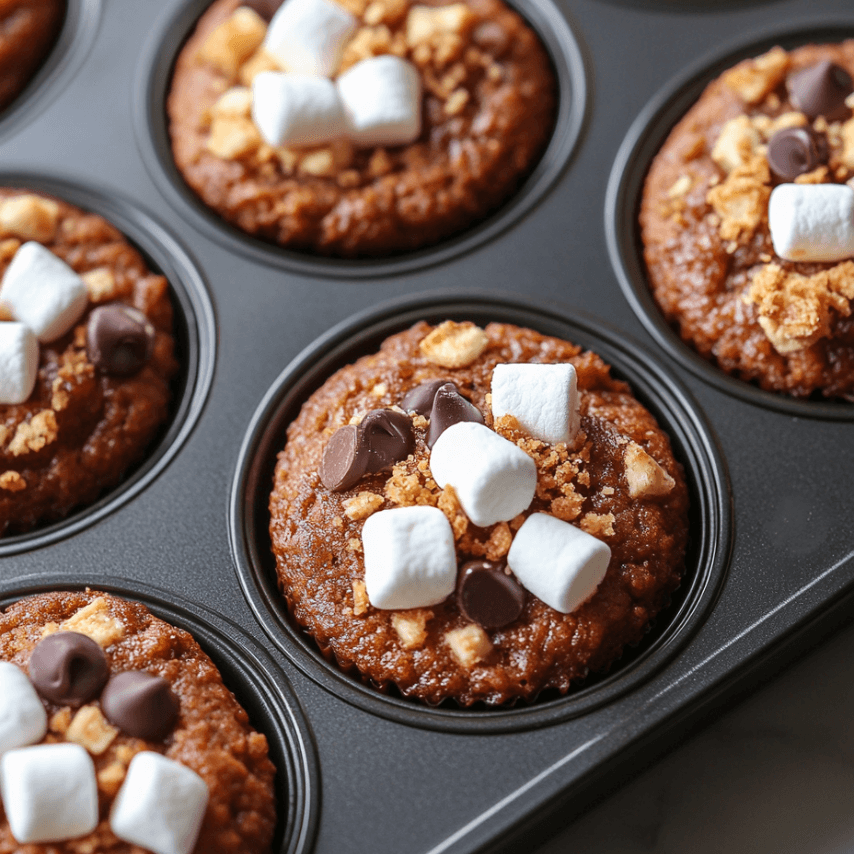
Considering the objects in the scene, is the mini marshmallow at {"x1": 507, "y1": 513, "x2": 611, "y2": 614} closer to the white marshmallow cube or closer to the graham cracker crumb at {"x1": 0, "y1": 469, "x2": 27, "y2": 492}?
the white marshmallow cube

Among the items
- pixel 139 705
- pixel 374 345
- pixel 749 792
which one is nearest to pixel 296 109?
pixel 374 345

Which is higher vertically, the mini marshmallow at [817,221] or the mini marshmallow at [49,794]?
the mini marshmallow at [817,221]

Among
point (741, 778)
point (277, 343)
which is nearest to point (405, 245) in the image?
point (277, 343)

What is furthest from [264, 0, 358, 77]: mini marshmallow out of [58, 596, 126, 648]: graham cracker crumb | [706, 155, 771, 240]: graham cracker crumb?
[58, 596, 126, 648]: graham cracker crumb

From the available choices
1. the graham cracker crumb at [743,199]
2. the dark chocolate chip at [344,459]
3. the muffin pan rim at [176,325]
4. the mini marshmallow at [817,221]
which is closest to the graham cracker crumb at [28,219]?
the muffin pan rim at [176,325]

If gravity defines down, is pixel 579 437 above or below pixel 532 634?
above

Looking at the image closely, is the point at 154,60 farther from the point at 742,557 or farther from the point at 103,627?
the point at 742,557

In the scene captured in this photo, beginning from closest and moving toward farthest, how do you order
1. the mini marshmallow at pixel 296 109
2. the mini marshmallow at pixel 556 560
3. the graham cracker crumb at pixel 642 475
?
the mini marshmallow at pixel 556 560 < the graham cracker crumb at pixel 642 475 < the mini marshmallow at pixel 296 109

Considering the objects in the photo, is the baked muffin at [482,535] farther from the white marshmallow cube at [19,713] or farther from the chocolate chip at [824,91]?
the chocolate chip at [824,91]
